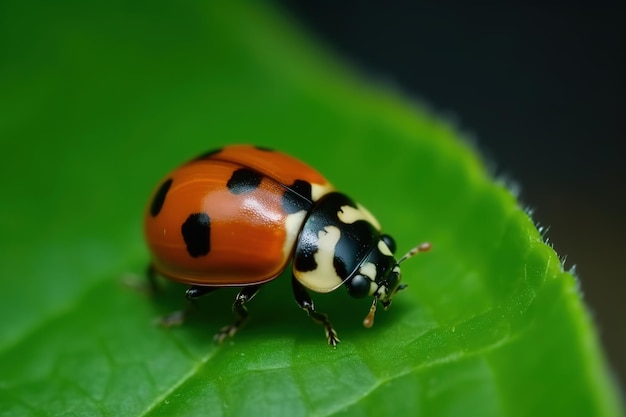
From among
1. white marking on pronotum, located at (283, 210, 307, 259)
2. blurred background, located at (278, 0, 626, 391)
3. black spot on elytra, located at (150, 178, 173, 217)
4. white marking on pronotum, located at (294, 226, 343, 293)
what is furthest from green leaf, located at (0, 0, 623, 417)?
blurred background, located at (278, 0, 626, 391)

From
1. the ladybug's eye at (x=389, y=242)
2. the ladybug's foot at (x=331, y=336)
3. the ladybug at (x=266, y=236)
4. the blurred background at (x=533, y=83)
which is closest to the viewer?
the ladybug's foot at (x=331, y=336)

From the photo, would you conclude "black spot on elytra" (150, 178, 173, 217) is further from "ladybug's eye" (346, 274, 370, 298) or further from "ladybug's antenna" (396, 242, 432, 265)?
"ladybug's antenna" (396, 242, 432, 265)

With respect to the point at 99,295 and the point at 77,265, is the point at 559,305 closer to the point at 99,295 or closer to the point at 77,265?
the point at 99,295

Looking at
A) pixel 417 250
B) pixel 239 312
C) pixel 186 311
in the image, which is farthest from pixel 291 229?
pixel 186 311

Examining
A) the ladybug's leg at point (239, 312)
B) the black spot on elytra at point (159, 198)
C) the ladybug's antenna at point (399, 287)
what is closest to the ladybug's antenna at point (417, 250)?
the ladybug's antenna at point (399, 287)

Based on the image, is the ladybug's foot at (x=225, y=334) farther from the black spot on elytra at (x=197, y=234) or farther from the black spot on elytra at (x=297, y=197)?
the black spot on elytra at (x=297, y=197)
